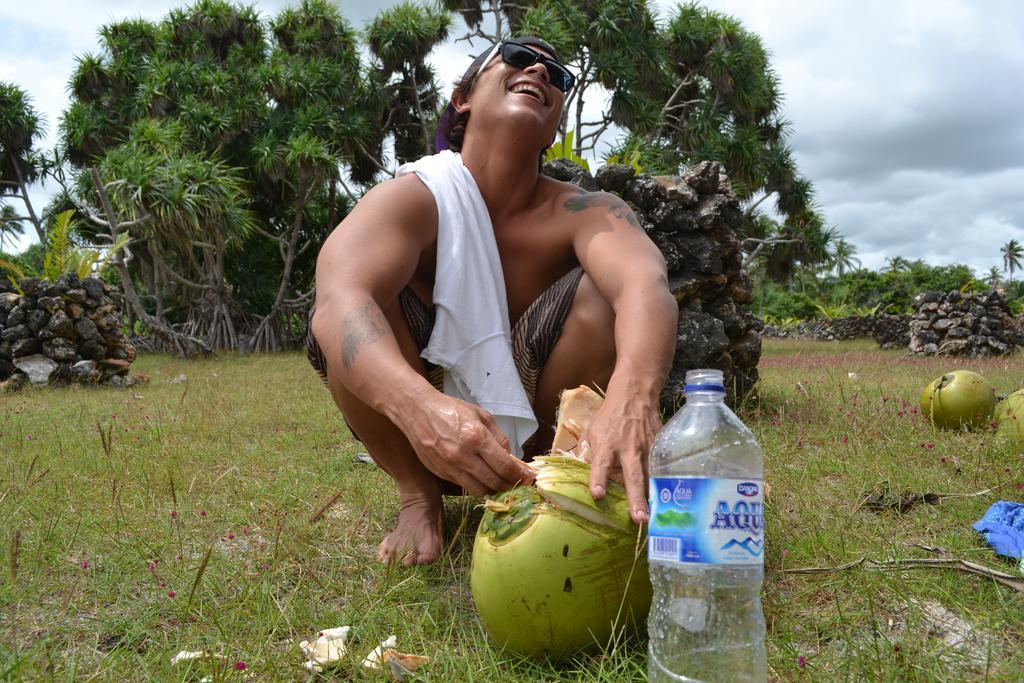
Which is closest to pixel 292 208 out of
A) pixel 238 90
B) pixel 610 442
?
pixel 238 90

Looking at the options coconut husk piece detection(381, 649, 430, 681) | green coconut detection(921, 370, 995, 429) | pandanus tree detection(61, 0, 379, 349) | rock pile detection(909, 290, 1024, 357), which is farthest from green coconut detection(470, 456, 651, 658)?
pandanus tree detection(61, 0, 379, 349)

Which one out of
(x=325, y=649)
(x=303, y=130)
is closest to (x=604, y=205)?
(x=325, y=649)

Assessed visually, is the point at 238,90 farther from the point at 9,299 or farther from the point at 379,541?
the point at 379,541

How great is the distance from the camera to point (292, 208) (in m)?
17.6

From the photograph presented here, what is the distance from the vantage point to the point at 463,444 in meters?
1.40

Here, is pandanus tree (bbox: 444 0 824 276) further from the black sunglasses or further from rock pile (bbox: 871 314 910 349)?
the black sunglasses

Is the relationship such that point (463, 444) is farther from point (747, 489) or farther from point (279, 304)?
point (279, 304)

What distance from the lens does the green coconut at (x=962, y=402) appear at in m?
3.31

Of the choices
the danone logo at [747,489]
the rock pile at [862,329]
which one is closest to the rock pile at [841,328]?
the rock pile at [862,329]

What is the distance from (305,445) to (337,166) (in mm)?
12353

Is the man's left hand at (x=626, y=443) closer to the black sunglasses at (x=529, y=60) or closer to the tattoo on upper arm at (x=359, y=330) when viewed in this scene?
the tattoo on upper arm at (x=359, y=330)

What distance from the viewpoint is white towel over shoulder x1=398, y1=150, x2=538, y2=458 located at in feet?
6.66

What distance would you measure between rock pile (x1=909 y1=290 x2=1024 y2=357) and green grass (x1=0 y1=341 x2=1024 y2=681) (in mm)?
8407

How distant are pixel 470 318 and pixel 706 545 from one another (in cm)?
115
